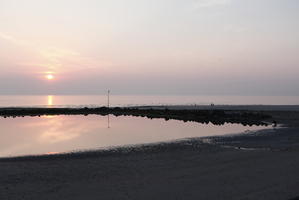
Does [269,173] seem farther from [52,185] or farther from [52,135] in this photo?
[52,135]

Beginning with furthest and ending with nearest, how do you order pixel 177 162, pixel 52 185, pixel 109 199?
pixel 177 162 < pixel 52 185 < pixel 109 199

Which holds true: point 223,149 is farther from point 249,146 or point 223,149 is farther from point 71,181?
point 71,181

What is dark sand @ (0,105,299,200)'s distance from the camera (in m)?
12.0

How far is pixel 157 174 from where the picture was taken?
594 inches

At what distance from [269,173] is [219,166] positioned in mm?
2709

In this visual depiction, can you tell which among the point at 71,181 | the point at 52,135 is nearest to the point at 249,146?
the point at 71,181

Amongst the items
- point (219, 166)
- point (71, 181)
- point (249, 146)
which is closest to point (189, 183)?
point (219, 166)

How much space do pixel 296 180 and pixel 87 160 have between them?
11.2 metres

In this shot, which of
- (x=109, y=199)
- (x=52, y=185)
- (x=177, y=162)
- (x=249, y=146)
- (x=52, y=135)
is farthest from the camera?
(x=52, y=135)

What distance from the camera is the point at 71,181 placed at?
1391cm

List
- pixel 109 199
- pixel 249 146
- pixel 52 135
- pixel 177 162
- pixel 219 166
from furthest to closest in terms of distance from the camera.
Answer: pixel 52 135 → pixel 249 146 → pixel 177 162 → pixel 219 166 → pixel 109 199

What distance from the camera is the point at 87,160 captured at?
18734 millimetres

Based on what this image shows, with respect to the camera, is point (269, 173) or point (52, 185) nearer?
point (52, 185)

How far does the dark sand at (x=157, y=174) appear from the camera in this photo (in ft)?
39.3
